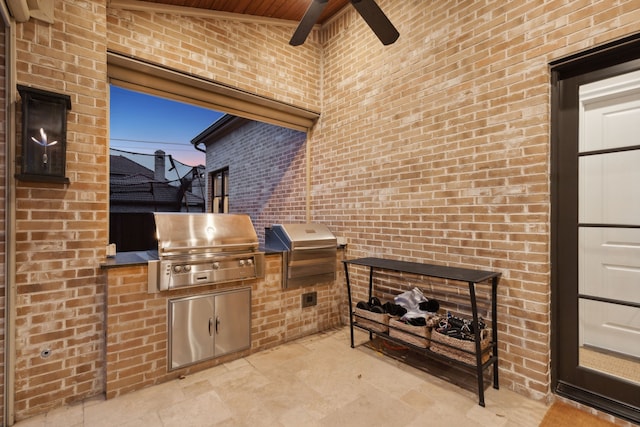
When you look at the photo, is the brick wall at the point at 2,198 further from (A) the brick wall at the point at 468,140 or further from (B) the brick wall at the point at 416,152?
(A) the brick wall at the point at 468,140

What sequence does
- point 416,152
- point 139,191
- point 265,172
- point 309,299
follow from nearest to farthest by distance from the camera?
point 416,152 < point 309,299 < point 265,172 < point 139,191

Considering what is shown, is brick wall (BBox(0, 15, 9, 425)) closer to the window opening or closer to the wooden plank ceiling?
the wooden plank ceiling

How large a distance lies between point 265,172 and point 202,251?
9.56 ft

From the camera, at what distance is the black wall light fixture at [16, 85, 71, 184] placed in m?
1.97

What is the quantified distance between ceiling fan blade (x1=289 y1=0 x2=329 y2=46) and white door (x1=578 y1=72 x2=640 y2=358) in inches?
77.9

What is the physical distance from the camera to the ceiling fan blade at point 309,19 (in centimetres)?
217

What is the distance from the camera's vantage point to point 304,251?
10.7 feet

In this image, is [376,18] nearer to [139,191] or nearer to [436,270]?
[436,270]

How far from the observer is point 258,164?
5570mm

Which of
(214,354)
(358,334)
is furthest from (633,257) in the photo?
(214,354)

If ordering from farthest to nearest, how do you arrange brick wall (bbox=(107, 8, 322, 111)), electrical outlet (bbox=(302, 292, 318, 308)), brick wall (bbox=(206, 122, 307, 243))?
brick wall (bbox=(206, 122, 307, 243)) < electrical outlet (bbox=(302, 292, 318, 308)) < brick wall (bbox=(107, 8, 322, 111))

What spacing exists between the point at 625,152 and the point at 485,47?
1267 mm

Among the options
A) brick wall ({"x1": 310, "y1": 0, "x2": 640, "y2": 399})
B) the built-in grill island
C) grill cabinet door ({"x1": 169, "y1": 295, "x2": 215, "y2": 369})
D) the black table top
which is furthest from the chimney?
the black table top

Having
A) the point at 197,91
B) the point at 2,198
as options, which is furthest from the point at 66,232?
the point at 197,91
